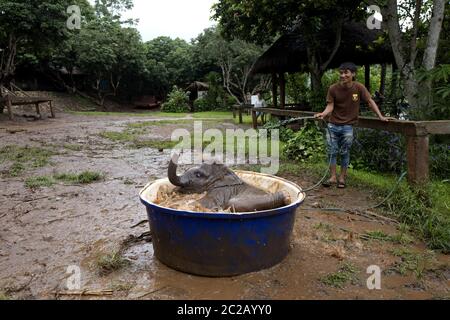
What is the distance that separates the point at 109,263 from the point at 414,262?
8.79ft

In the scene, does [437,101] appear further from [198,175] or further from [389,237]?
[198,175]

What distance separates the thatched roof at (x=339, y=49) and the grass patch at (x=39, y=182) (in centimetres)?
962

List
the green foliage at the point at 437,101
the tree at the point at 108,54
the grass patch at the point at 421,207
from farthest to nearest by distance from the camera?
1. the tree at the point at 108,54
2. the green foliage at the point at 437,101
3. the grass patch at the point at 421,207

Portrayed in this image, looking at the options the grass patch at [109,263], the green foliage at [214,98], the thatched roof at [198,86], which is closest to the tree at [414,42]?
the grass patch at [109,263]

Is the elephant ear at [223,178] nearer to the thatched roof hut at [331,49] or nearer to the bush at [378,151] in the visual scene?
the bush at [378,151]

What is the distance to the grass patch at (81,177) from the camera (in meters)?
6.50

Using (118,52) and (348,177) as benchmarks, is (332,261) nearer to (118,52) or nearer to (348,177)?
(348,177)

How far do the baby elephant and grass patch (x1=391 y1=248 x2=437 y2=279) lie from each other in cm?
113

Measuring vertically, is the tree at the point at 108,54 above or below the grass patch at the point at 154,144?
above

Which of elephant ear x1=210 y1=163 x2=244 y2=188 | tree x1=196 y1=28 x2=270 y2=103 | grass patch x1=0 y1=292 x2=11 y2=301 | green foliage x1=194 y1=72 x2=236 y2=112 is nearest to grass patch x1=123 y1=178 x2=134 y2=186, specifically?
elephant ear x1=210 y1=163 x2=244 y2=188

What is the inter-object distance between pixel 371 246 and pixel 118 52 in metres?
28.2

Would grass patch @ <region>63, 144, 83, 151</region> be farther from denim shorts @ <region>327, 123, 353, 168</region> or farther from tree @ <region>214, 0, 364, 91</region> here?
denim shorts @ <region>327, 123, 353, 168</region>

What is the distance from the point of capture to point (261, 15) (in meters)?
11.4

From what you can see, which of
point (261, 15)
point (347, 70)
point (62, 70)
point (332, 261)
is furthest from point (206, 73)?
point (332, 261)
